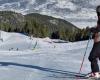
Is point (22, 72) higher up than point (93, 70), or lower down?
lower down

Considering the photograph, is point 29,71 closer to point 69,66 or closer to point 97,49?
point 69,66

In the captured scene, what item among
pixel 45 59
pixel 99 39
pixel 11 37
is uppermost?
pixel 99 39

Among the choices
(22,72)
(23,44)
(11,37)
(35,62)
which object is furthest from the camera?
(11,37)

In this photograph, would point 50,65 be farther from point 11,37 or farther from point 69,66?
point 11,37

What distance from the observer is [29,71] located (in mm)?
13078

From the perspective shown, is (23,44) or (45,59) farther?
(23,44)

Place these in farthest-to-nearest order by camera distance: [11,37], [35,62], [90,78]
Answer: [11,37], [35,62], [90,78]

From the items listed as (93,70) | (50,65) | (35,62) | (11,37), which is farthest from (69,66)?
(11,37)

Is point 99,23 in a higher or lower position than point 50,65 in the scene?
higher

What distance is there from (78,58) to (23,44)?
21919 mm

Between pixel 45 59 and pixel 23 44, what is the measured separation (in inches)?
858

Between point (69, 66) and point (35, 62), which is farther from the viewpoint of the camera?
point (35, 62)

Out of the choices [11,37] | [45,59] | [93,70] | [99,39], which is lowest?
[11,37]

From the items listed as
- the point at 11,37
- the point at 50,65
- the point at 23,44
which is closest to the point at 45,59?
the point at 50,65
